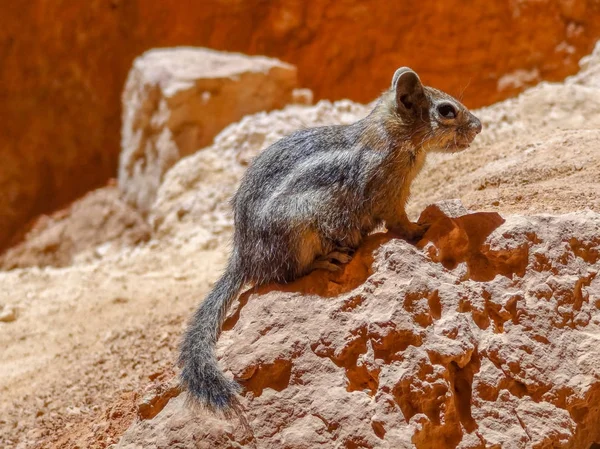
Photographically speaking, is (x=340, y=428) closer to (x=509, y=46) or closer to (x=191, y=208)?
(x=191, y=208)

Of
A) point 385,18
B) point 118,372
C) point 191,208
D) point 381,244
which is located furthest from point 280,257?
point 385,18

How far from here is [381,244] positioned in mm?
3154

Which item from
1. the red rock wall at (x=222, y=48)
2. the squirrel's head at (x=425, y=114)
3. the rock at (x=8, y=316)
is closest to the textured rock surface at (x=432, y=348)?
the squirrel's head at (x=425, y=114)

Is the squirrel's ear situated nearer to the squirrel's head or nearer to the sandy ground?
the squirrel's head

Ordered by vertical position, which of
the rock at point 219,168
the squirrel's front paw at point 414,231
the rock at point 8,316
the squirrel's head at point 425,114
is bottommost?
the rock at point 8,316

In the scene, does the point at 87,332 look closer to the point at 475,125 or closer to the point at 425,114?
the point at 425,114

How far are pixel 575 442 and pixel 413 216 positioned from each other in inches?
93.2

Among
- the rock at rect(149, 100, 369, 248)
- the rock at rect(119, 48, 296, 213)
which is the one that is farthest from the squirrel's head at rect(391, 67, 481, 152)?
the rock at rect(119, 48, 296, 213)

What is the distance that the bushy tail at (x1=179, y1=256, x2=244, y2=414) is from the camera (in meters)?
2.89

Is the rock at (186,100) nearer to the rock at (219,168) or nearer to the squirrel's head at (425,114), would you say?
the rock at (219,168)

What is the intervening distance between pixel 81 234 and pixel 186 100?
99.8 inches

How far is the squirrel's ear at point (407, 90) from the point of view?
10.5 ft

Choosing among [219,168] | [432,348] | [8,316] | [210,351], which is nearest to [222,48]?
[219,168]

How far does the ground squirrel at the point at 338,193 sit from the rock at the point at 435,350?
15cm
